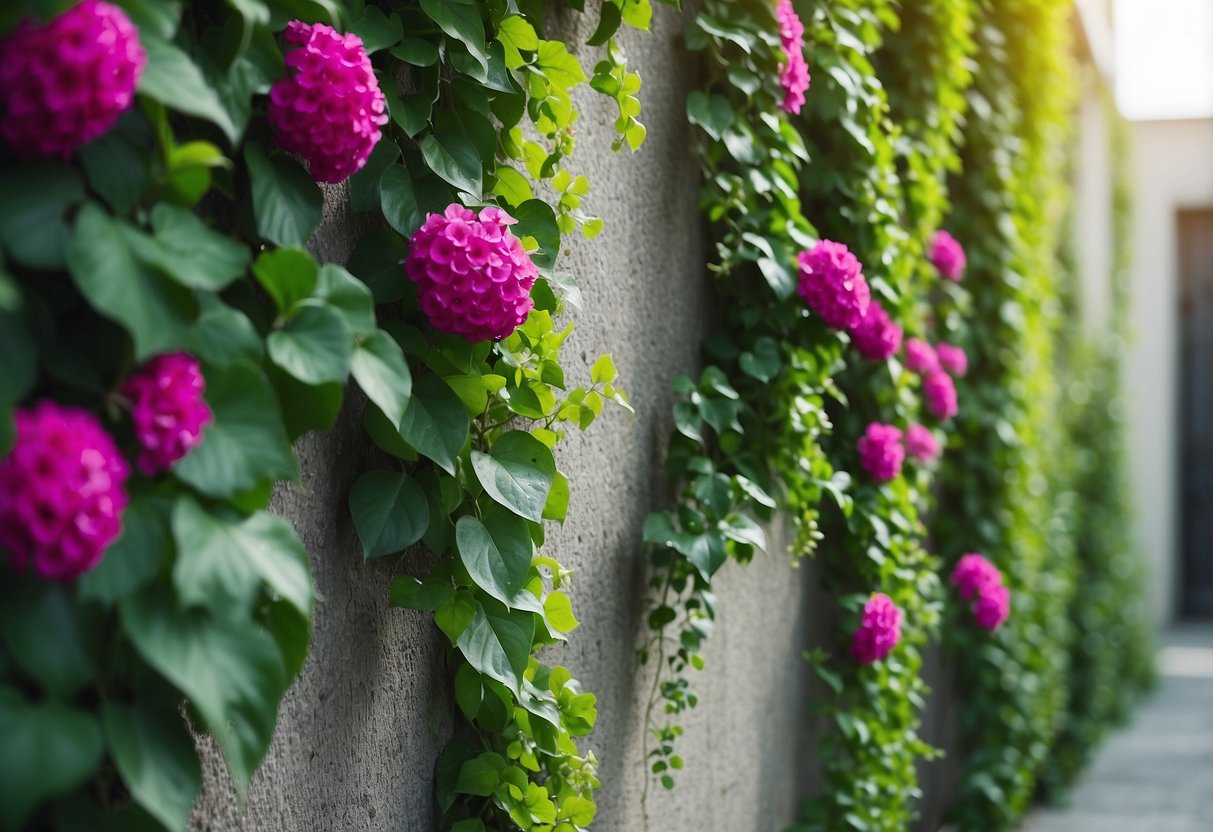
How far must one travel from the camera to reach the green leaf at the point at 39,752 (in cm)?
71

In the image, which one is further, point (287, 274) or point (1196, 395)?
point (1196, 395)

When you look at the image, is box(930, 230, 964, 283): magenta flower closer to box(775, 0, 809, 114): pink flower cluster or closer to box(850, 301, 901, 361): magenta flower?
box(850, 301, 901, 361): magenta flower

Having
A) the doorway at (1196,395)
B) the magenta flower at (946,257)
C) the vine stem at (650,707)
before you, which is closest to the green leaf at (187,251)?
the vine stem at (650,707)

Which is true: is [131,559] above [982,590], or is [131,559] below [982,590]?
above

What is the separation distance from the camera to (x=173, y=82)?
812 mm

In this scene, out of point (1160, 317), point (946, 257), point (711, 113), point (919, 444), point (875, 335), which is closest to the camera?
point (711, 113)

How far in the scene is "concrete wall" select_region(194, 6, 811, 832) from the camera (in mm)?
1173

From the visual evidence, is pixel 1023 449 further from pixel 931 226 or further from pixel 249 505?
pixel 249 505

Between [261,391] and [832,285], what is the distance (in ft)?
3.97

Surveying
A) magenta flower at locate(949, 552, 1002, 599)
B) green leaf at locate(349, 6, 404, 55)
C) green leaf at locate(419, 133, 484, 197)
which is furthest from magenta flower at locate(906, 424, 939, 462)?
green leaf at locate(349, 6, 404, 55)

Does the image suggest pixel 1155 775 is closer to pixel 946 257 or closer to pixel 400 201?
pixel 946 257

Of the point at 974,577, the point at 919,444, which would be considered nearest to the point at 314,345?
the point at 919,444

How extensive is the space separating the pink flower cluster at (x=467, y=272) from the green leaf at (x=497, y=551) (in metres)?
0.20

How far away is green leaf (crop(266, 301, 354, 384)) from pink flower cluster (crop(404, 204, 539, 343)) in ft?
0.70
